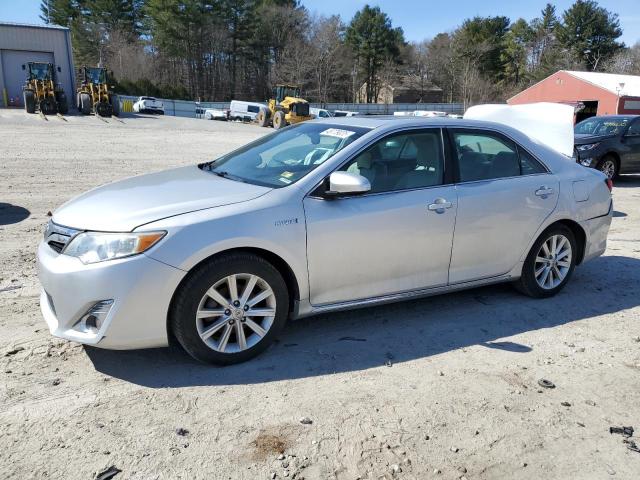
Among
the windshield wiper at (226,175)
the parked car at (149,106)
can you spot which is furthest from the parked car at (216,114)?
the windshield wiper at (226,175)

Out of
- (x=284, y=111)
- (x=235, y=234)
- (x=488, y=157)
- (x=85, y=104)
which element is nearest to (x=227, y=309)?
(x=235, y=234)

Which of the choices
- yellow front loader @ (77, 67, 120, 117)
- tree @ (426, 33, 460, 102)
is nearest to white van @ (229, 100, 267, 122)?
yellow front loader @ (77, 67, 120, 117)

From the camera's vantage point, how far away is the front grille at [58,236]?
3302 millimetres

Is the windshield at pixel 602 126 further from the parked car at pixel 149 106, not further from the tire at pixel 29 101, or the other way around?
the parked car at pixel 149 106

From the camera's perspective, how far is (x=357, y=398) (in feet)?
10.6

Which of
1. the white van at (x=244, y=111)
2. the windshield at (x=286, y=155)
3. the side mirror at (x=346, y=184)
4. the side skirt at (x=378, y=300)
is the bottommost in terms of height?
the side skirt at (x=378, y=300)

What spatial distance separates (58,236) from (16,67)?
39385 millimetres

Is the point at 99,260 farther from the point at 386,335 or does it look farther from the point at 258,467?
the point at 386,335

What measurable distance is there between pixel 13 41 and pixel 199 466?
40.6 metres

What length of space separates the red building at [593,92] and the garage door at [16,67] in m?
35.3

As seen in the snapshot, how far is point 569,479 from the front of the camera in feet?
8.62

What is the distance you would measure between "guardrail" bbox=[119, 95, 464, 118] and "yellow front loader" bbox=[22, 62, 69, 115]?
28.5ft

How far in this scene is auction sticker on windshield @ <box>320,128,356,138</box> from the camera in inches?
163

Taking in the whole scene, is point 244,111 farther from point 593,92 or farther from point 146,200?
point 146,200
